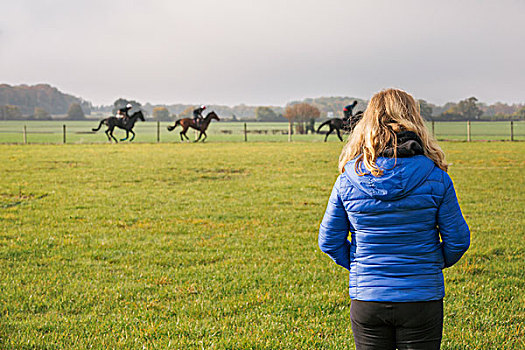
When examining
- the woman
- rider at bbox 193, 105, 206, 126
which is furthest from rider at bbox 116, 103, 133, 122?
the woman

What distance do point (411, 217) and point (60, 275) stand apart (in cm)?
420

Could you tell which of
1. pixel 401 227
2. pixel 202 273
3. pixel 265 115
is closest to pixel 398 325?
pixel 401 227

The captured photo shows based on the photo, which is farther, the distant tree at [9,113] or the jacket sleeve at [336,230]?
the distant tree at [9,113]

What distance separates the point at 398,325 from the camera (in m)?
2.34

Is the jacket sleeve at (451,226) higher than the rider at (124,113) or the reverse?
the reverse

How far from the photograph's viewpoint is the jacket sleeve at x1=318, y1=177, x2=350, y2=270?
8.11 feet

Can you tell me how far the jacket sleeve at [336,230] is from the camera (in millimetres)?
2473

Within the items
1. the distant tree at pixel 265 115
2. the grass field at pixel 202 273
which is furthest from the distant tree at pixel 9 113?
the grass field at pixel 202 273

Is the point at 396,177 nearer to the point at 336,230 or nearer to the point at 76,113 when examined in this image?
the point at 336,230

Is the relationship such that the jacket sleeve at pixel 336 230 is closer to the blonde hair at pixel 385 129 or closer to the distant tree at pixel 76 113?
the blonde hair at pixel 385 129

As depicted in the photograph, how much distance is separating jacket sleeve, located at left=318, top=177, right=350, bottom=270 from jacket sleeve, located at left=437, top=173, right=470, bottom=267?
1.48 feet

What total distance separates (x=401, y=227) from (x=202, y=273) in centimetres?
344

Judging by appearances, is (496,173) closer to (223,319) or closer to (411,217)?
(223,319)

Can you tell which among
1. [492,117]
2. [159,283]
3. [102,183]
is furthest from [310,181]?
[492,117]
